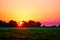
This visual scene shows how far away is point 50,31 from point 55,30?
110mm

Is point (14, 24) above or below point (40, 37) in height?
above

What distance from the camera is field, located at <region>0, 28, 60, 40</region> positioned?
15.0 ft

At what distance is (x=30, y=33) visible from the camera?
184 inches

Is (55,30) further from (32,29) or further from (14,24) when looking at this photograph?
(14,24)

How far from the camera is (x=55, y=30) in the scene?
15.6 ft

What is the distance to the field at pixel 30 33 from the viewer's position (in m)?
4.58

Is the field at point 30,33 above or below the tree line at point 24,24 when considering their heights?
below

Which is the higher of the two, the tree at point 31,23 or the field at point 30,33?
the tree at point 31,23

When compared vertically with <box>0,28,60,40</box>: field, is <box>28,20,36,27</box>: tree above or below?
above

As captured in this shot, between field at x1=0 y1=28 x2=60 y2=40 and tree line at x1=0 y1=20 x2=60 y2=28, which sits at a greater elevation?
tree line at x1=0 y1=20 x2=60 y2=28

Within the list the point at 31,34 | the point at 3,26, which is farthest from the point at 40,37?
the point at 3,26

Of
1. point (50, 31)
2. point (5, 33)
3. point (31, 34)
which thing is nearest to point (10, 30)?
point (5, 33)

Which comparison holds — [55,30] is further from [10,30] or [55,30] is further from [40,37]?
[10,30]

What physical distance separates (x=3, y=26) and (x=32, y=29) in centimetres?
Result: 61
